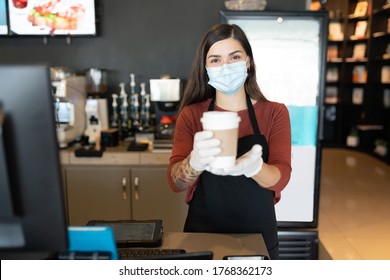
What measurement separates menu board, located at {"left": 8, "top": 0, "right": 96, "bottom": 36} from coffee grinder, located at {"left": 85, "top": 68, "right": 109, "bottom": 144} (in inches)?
16.3

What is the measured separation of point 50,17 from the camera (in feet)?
6.19

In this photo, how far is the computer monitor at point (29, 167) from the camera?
0.60m

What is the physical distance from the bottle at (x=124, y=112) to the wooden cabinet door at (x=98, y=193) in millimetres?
368

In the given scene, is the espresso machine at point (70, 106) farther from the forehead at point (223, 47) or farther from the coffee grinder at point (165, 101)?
the forehead at point (223, 47)

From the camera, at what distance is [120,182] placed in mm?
2535

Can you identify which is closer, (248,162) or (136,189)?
(248,162)

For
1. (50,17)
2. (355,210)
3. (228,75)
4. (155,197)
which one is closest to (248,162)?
(228,75)

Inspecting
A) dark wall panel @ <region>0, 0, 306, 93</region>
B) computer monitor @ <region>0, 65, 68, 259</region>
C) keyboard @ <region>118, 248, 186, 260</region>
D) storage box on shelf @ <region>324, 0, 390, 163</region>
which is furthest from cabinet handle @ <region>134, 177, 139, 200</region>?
storage box on shelf @ <region>324, 0, 390, 163</region>

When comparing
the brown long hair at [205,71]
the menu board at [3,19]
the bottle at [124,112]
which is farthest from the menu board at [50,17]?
the brown long hair at [205,71]

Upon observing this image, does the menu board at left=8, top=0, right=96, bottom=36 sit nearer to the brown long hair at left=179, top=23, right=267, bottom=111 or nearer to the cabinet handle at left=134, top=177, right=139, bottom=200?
the brown long hair at left=179, top=23, right=267, bottom=111

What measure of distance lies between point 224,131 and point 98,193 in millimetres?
1926

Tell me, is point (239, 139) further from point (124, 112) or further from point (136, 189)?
point (124, 112)
